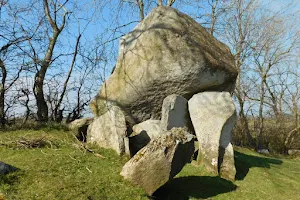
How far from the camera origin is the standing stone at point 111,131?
24.4 ft

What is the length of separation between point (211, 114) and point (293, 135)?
11912 millimetres

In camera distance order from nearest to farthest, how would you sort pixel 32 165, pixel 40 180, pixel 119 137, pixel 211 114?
1. pixel 40 180
2. pixel 32 165
3. pixel 119 137
4. pixel 211 114

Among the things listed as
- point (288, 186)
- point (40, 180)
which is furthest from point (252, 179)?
point (40, 180)

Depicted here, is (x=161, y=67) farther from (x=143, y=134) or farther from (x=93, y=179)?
(x=93, y=179)

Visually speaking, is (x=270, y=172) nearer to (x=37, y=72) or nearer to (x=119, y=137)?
(x=119, y=137)

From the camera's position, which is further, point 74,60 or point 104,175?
point 74,60

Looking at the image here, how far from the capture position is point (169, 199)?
6.13 metres

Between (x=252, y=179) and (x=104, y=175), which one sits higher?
(x=104, y=175)

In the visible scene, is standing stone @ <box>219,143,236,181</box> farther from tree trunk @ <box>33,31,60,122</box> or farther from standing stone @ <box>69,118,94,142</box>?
tree trunk @ <box>33,31,60,122</box>

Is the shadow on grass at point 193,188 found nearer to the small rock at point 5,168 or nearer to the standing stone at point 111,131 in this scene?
the standing stone at point 111,131

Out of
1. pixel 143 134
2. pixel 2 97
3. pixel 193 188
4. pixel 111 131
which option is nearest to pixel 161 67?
pixel 143 134

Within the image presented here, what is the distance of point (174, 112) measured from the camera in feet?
26.5

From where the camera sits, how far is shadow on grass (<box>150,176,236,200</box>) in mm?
6234

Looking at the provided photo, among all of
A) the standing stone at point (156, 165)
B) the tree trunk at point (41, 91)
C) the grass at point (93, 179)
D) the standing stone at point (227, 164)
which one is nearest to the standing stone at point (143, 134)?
the grass at point (93, 179)
